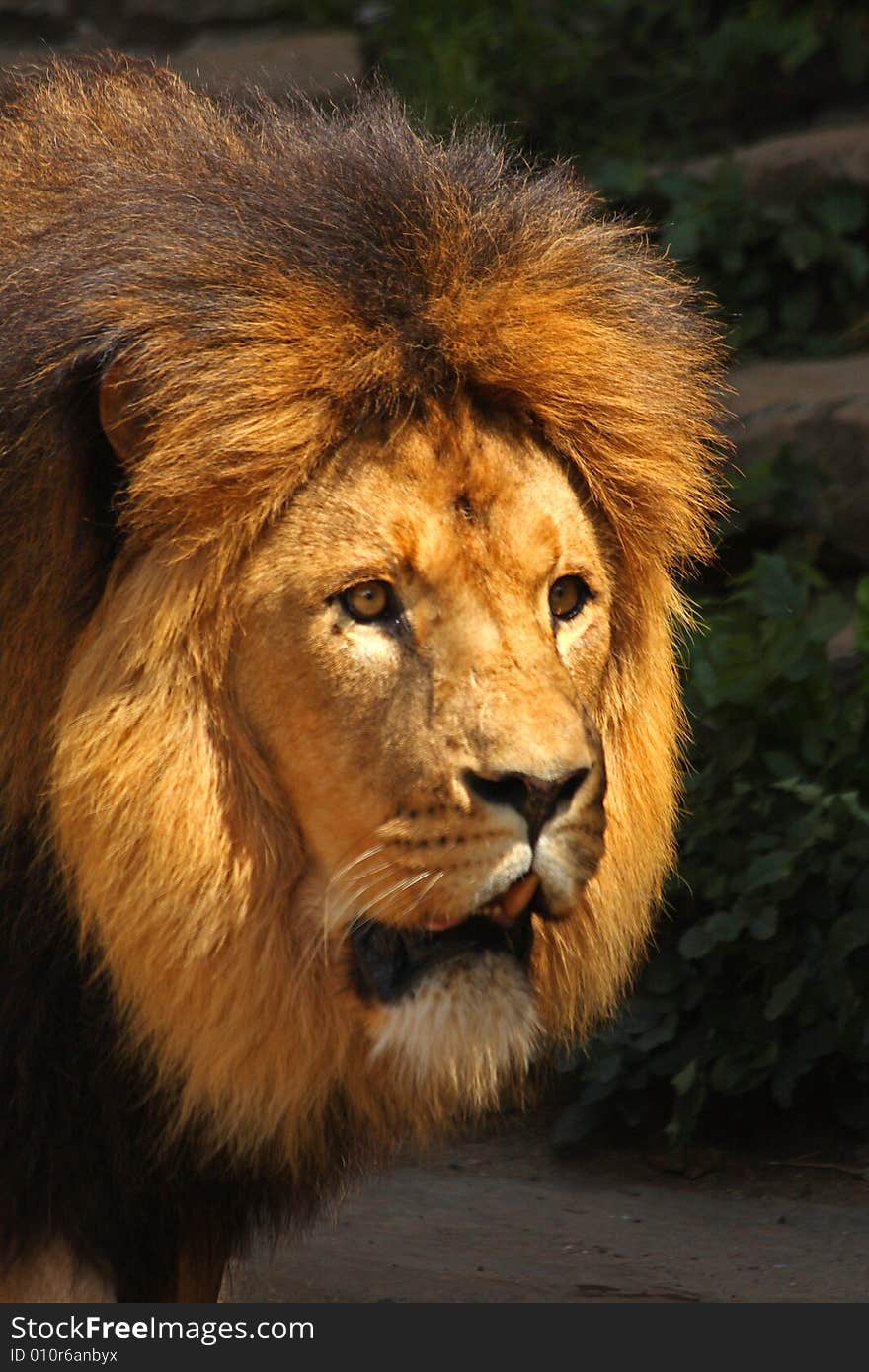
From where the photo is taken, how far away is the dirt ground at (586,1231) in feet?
11.9

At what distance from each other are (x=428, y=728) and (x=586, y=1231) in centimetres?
198

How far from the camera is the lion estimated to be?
244 cm

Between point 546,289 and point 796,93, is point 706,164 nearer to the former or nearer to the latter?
Result: point 796,93

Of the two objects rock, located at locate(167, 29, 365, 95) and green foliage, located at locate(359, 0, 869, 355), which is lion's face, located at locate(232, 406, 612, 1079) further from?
rock, located at locate(167, 29, 365, 95)

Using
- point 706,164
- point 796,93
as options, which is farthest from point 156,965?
point 796,93

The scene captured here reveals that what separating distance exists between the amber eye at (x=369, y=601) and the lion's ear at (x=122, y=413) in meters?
0.32

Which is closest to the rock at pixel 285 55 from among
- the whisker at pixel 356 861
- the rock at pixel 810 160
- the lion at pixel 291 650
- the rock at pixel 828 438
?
the rock at pixel 810 160

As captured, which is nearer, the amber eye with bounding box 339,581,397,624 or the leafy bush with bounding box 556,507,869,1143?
the amber eye with bounding box 339,581,397,624

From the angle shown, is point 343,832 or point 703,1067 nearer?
point 343,832

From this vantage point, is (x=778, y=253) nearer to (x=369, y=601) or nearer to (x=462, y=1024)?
(x=369, y=601)

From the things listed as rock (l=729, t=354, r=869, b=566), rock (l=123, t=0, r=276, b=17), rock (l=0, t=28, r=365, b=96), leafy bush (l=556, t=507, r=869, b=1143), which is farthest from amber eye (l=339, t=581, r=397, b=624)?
rock (l=123, t=0, r=276, b=17)

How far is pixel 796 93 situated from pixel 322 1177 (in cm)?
498

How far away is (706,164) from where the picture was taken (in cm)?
641

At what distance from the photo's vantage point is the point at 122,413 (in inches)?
97.8
